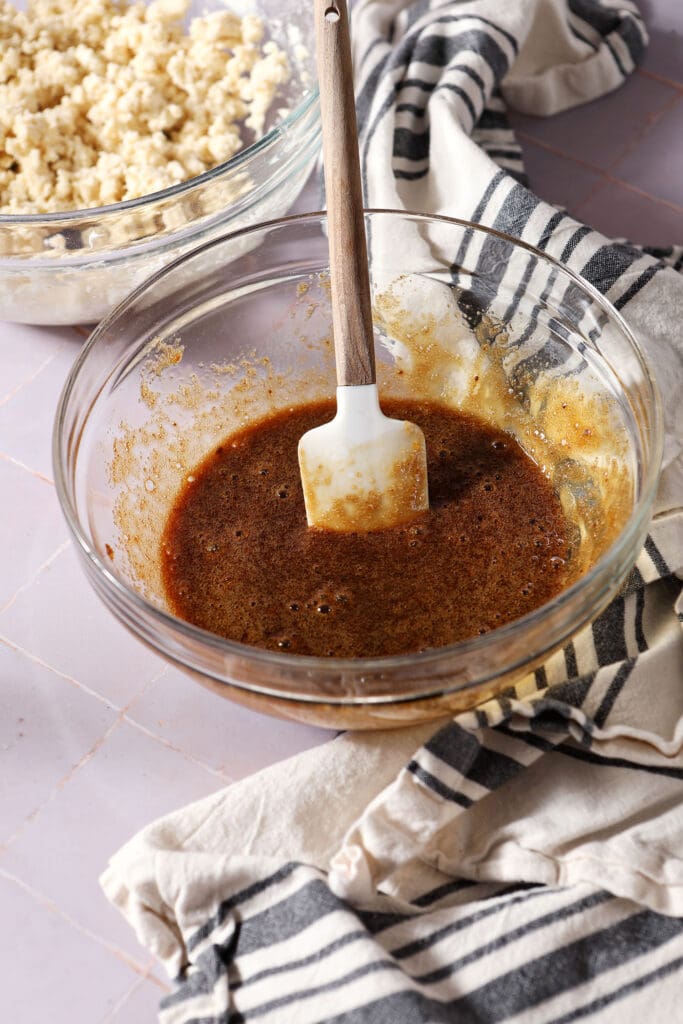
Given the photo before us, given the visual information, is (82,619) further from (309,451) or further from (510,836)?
(510,836)

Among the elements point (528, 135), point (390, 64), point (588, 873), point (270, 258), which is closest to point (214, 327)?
point (270, 258)

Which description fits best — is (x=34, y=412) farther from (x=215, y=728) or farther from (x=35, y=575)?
(x=215, y=728)

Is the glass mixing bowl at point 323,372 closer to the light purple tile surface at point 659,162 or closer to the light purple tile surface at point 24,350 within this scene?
the light purple tile surface at point 24,350

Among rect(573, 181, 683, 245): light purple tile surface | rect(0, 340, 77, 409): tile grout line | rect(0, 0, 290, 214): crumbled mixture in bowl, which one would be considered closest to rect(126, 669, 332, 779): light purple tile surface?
rect(0, 340, 77, 409): tile grout line

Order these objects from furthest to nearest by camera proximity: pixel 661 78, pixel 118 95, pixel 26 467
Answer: pixel 661 78 < pixel 118 95 < pixel 26 467

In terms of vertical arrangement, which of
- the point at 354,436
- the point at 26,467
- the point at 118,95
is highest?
the point at 118,95

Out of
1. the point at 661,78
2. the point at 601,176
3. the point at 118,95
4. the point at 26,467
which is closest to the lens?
the point at 26,467

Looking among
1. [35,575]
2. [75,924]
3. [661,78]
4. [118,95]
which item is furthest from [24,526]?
[661,78]
